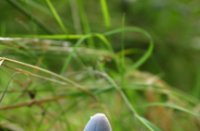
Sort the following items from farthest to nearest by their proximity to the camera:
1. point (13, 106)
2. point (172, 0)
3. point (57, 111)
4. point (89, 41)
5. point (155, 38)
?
point (155, 38) < point (172, 0) < point (89, 41) < point (57, 111) < point (13, 106)

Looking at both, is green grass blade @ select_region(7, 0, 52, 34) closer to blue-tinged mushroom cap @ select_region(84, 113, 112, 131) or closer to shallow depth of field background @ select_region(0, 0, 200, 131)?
shallow depth of field background @ select_region(0, 0, 200, 131)

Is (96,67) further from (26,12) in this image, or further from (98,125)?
(98,125)

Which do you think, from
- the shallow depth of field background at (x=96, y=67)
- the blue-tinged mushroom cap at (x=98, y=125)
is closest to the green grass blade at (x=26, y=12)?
the shallow depth of field background at (x=96, y=67)

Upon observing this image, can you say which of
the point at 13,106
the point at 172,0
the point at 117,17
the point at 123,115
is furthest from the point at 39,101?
the point at 117,17

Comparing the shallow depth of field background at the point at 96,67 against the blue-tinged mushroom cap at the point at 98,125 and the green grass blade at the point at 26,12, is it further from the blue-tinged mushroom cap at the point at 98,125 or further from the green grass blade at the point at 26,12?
the blue-tinged mushroom cap at the point at 98,125

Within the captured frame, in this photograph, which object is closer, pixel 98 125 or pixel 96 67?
pixel 98 125

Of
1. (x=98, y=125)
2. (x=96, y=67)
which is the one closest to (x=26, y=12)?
(x=96, y=67)

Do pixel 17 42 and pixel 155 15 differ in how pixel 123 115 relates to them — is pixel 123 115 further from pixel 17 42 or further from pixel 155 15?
pixel 155 15

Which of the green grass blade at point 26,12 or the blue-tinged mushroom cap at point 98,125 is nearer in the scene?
the blue-tinged mushroom cap at point 98,125
